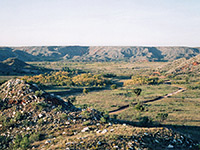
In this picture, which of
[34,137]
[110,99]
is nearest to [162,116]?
[110,99]

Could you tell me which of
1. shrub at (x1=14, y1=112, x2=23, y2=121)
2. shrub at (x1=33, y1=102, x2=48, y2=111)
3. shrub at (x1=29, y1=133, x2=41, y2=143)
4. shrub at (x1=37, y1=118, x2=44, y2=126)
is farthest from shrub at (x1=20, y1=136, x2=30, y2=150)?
shrub at (x1=33, y1=102, x2=48, y2=111)

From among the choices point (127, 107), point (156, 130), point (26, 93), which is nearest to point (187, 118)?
point (127, 107)

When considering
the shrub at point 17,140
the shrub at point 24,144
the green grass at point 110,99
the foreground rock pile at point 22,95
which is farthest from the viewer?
the green grass at point 110,99

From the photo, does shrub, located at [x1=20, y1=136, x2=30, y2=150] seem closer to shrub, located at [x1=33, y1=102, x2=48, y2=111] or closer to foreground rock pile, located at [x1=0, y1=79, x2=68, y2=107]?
shrub, located at [x1=33, y1=102, x2=48, y2=111]

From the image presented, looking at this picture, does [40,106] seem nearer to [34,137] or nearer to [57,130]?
[57,130]

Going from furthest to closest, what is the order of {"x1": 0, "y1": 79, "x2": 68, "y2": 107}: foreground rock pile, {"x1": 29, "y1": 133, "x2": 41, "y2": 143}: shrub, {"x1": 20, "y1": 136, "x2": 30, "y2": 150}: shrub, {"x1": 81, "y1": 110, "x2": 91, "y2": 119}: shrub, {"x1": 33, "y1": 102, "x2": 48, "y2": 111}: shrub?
1. {"x1": 0, "y1": 79, "x2": 68, "y2": 107}: foreground rock pile
2. {"x1": 33, "y1": 102, "x2": 48, "y2": 111}: shrub
3. {"x1": 81, "y1": 110, "x2": 91, "y2": 119}: shrub
4. {"x1": 29, "y1": 133, "x2": 41, "y2": 143}: shrub
5. {"x1": 20, "y1": 136, "x2": 30, "y2": 150}: shrub

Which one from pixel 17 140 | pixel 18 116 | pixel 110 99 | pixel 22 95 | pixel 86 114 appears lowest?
pixel 110 99

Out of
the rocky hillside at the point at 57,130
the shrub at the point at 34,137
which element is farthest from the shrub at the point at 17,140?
the shrub at the point at 34,137

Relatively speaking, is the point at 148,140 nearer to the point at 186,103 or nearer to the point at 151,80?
the point at 186,103

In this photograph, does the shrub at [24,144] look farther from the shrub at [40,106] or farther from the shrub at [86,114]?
the shrub at [86,114]
